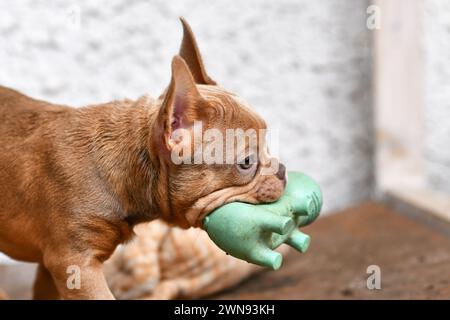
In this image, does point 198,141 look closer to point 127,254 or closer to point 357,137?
point 127,254

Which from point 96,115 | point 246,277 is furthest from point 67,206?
point 246,277

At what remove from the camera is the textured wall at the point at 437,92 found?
561cm

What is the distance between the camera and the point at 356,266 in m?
4.09

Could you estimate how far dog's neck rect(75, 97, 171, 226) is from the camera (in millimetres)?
2725

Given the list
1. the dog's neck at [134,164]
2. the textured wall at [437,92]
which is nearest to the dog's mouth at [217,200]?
the dog's neck at [134,164]

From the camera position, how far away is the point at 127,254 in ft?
12.1

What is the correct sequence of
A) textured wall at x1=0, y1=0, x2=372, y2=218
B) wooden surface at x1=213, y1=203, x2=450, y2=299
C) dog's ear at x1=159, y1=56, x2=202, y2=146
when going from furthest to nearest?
textured wall at x1=0, y1=0, x2=372, y2=218 → wooden surface at x1=213, y1=203, x2=450, y2=299 → dog's ear at x1=159, y1=56, x2=202, y2=146

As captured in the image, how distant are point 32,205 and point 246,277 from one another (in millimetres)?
1517

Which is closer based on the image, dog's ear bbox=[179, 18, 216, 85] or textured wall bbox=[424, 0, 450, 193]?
Result: dog's ear bbox=[179, 18, 216, 85]

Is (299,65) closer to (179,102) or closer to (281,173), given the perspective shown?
(281,173)

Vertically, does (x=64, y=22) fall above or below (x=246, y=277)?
above

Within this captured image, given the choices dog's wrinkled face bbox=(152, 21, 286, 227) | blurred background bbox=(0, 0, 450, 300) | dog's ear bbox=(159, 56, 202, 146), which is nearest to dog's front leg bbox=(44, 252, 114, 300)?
dog's wrinkled face bbox=(152, 21, 286, 227)

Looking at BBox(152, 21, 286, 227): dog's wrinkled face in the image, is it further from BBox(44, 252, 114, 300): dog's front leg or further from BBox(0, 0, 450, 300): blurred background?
BBox(0, 0, 450, 300): blurred background

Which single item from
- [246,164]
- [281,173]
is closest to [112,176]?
[246,164]
